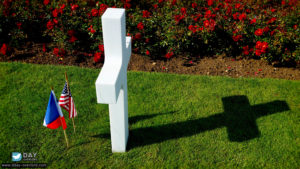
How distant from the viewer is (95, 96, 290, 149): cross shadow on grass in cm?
525

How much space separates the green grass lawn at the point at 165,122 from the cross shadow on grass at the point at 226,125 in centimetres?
2

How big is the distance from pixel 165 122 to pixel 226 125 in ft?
3.71

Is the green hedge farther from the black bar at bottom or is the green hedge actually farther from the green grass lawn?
the black bar at bottom

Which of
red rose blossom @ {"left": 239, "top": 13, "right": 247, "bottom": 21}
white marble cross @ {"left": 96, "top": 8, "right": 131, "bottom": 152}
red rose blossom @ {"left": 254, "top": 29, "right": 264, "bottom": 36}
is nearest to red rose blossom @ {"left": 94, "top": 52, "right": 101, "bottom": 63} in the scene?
white marble cross @ {"left": 96, "top": 8, "right": 131, "bottom": 152}

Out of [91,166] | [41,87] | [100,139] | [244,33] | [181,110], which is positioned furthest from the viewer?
[244,33]

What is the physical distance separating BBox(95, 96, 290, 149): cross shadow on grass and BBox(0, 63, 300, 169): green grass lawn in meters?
0.02

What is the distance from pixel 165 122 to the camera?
5547 millimetres

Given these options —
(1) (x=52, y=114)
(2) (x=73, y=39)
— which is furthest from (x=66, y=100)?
(2) (x=73, y=39)

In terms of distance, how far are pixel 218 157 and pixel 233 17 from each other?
390 centimetres

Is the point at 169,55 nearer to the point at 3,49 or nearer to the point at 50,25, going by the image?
the point at 50,25

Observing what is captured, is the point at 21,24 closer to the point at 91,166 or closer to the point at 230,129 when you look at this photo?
the point at 91,166

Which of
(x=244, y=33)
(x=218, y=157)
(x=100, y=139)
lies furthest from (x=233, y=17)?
(x=100, y=139)

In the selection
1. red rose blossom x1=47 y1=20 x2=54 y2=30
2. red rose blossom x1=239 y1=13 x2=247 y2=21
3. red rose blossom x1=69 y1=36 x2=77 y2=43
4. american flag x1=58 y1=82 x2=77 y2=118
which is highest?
red rose blossom x1=239 y1=13 x2=247 y2=21

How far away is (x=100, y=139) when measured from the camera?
5195mm
